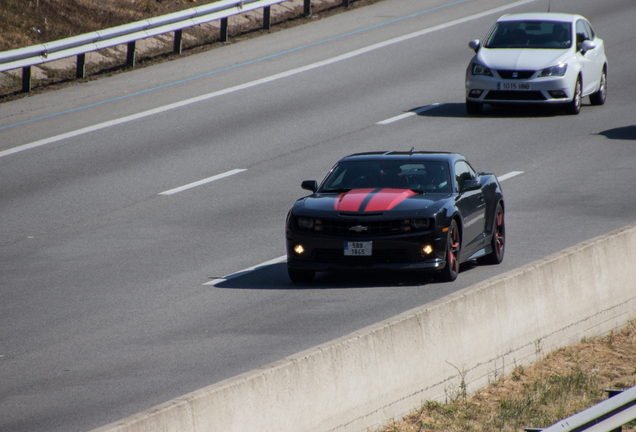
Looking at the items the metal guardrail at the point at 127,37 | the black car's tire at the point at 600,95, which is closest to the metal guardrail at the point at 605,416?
the black car's tire at the point at 600,95

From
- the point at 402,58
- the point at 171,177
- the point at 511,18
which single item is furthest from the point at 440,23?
the point at 171,177

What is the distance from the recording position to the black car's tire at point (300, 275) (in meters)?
11.8

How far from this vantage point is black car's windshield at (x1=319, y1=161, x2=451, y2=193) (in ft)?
40.1

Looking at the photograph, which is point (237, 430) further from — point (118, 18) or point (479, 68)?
point (118, 18)

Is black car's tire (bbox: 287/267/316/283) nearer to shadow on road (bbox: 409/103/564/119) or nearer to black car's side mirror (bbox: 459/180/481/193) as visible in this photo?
black car's side mirror (bbox: 459/180/481/193)

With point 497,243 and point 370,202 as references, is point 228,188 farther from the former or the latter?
point 370,202

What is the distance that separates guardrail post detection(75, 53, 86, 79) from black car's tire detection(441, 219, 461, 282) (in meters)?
14.6

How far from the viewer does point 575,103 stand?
73.6 feet

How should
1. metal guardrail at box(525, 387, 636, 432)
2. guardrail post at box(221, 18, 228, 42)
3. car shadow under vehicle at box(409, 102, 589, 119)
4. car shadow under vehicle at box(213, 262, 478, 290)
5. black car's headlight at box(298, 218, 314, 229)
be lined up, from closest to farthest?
metal guardrail at box(525, 387, 636, 432), black car's headlight at box(298, 218, 314, 229), car shadow under vehicle at box(213, 262, 478, 290), car shadow under vehicle at box(409, 102, 589, 119), guardrail post at box(221, 18, 228, 42)

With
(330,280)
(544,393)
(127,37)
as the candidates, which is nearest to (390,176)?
(330,280)

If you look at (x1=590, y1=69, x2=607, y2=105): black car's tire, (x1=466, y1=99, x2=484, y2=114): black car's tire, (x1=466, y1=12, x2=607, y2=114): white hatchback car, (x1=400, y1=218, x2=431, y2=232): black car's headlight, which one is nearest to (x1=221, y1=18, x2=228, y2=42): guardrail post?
(x1=466, y1=12, x2=607, y2=114): white hatchback car

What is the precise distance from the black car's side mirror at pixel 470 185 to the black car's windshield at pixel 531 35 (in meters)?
11.4

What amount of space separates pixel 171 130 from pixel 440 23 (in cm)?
1196

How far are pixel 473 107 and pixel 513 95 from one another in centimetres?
97
